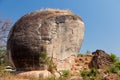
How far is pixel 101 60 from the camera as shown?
1525cm

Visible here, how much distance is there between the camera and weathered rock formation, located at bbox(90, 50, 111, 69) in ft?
49.7

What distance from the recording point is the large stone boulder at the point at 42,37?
15.5 meters

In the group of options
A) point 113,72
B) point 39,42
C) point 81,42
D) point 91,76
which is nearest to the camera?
point 91,76

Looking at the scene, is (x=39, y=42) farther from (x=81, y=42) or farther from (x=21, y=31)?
(x=81, y=42)

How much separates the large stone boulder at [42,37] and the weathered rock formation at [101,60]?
123cm

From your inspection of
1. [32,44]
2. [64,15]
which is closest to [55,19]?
[64,15]

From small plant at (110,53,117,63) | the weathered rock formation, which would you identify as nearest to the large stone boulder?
the weathered rock formation

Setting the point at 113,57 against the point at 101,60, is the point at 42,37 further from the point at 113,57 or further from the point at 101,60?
the point at 113,57

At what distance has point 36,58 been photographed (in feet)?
50.8

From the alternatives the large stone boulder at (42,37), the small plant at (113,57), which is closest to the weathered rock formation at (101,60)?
the small plant at (113,57)

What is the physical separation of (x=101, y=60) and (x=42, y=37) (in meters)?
2.99

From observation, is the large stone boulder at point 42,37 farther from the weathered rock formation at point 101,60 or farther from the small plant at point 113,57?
the small plant at point 113,57

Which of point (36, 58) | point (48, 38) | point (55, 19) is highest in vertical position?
point (55, 19)

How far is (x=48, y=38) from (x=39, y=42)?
Result: 0.48 metres
